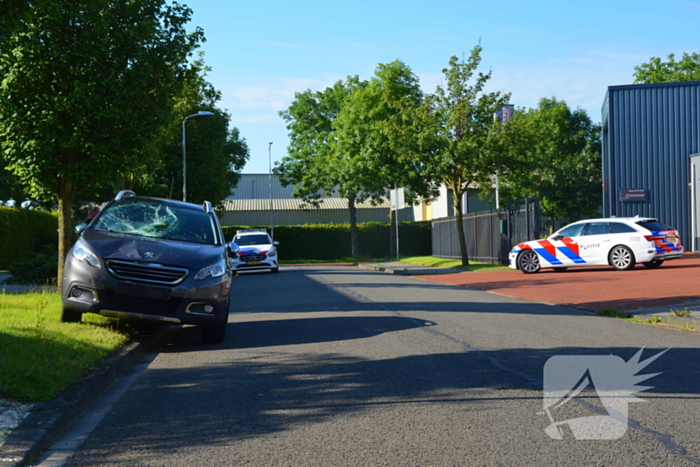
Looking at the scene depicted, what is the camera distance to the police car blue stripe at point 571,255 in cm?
2272

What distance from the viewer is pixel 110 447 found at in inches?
192

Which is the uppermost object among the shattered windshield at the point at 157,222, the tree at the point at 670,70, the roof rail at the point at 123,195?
the tree at the point at 670,70

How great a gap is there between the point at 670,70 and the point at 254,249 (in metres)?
43.3

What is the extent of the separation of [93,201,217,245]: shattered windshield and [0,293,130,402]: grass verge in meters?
1.31

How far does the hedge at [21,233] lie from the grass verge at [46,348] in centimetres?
1707

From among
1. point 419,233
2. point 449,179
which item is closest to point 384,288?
point 449,179

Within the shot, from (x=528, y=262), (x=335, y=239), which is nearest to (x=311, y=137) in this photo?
(x=335, y=239)

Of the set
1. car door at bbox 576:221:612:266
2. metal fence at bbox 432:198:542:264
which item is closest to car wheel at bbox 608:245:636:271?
car door at bbox 576:221:612:266

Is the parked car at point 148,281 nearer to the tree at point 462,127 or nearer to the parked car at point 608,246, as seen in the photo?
the parked car at point 608,246

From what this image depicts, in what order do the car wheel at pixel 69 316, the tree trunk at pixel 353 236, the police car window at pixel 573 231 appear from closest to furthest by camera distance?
the car wheel at pixel 69 316 < the police car window at pixel 573 231 < the tree trunk at pixel 353 236

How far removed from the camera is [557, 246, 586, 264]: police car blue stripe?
22719 millimetres

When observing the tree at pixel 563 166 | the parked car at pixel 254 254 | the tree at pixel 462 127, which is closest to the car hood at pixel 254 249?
the parked car at pixel 254 254

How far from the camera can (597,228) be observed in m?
→ 22.3

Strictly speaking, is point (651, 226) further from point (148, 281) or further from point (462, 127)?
point (148, 281)
